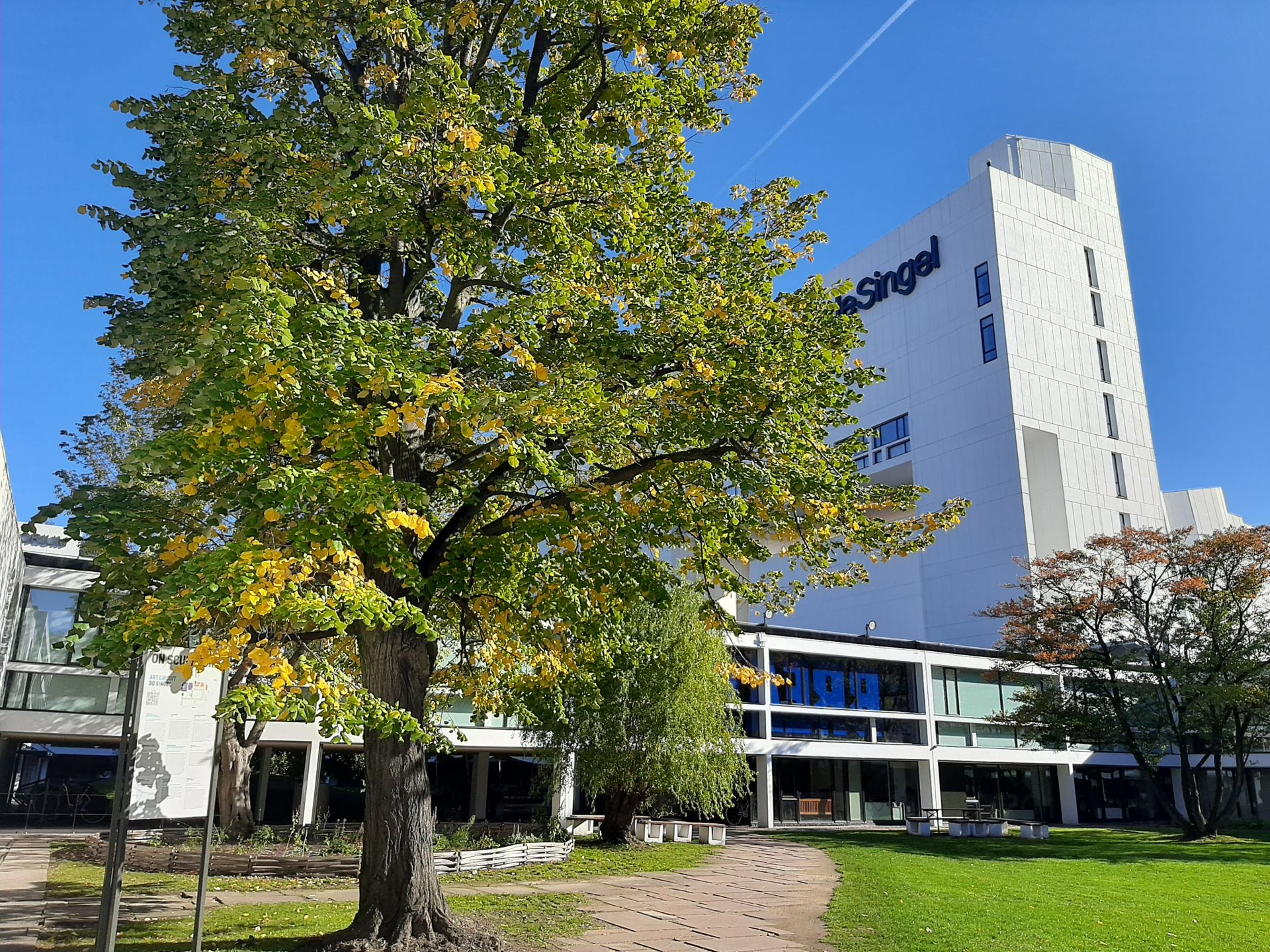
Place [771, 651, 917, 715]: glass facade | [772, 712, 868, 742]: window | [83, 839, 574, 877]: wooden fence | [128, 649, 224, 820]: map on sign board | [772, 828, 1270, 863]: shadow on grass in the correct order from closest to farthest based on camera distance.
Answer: [128, 649, 224, 820]: map on sign board → [83, 839, 574, 877]: wooden fence → [772, 828, 1270, 863]: shadow on grass → [772, 712, 868, 742]: window → [771, 651, 917, 715]: glass facade

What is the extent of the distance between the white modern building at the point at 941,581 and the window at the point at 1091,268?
0.36 ft

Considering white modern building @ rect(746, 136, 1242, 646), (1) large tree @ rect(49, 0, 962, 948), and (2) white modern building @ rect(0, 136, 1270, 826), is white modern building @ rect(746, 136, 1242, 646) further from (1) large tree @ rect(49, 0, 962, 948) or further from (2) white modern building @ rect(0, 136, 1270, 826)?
(1) large tree @ rect(49, 0, 962, 948)

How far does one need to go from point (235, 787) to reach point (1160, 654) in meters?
29.3

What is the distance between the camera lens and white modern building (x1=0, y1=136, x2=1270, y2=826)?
26.8 meters

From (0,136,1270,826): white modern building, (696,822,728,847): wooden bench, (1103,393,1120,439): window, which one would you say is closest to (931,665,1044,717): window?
(0,136,1270,826): white modern building

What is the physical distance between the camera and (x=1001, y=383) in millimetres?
50062

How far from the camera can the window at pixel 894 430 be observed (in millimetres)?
55938

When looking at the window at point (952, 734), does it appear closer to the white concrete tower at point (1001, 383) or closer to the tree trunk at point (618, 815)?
the white concrete tower at point (1001, 383)

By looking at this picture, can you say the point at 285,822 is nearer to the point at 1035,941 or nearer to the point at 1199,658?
the point at 1035,941

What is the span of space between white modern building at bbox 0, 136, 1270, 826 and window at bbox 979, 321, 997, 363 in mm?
142

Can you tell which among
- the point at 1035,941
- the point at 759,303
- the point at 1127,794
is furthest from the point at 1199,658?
the point at 759,303

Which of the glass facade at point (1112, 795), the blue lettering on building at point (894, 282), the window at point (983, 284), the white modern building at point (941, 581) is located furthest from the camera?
the blue lettering on building at point (894, 282)

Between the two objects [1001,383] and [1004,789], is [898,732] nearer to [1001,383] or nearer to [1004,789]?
[1004,789]

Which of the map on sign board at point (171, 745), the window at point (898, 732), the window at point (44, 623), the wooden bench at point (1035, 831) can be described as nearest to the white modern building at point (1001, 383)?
the window at point (898, 732)
